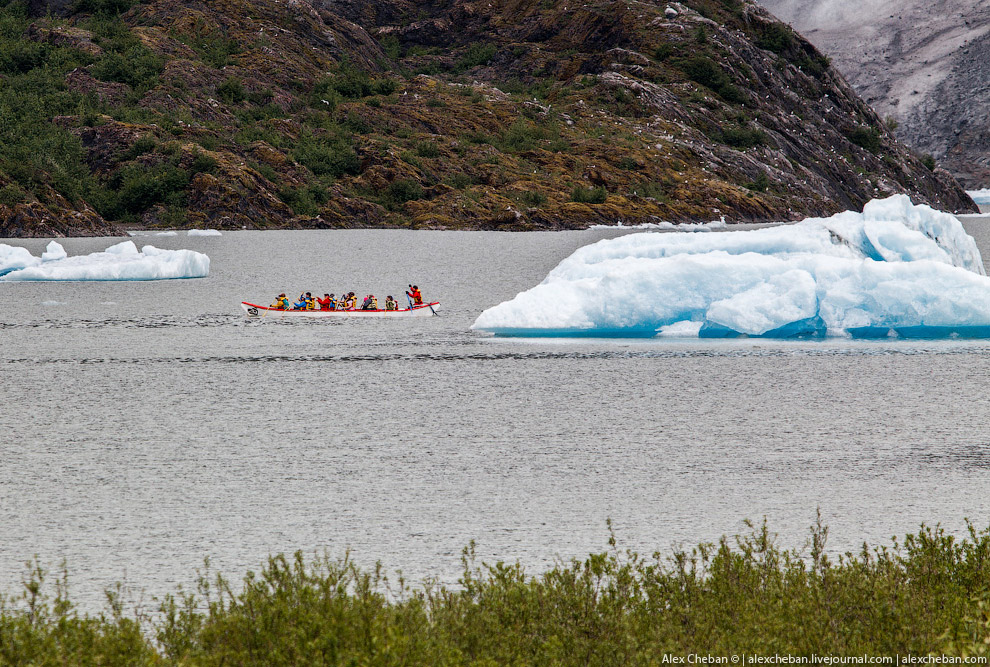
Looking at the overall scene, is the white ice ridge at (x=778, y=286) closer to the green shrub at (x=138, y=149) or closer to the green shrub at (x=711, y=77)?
the green shrub at (x=138, y=149)

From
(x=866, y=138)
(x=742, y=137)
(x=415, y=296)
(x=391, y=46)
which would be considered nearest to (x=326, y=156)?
(x=742, y=137)

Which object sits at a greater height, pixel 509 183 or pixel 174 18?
pixel 174 18

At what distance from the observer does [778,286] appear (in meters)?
27.8

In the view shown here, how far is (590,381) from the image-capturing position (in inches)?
877

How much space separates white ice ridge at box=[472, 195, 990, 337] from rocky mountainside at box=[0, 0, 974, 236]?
73.5 meters

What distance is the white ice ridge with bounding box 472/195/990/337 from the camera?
2733 centimetres

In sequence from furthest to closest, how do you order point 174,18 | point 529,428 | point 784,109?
1. point 784,109
2. point 174,18
3. point 529,428

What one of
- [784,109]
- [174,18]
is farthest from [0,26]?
[784,109]

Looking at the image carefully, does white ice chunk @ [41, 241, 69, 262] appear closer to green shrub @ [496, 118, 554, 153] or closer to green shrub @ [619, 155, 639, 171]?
green shrub @ [496, 118, 554, 153]

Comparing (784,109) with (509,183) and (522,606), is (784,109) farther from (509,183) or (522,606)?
(522,606)

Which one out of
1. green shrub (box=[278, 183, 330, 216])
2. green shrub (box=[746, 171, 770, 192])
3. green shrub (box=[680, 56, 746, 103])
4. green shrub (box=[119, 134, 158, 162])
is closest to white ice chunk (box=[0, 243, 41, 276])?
green shrub (box=[278, 183, 330, 216])

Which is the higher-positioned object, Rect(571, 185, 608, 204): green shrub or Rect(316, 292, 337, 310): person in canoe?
Rect(571, 185, 608, 204): green shrub

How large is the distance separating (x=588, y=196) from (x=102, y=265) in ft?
255

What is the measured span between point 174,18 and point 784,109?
98.4 meters
